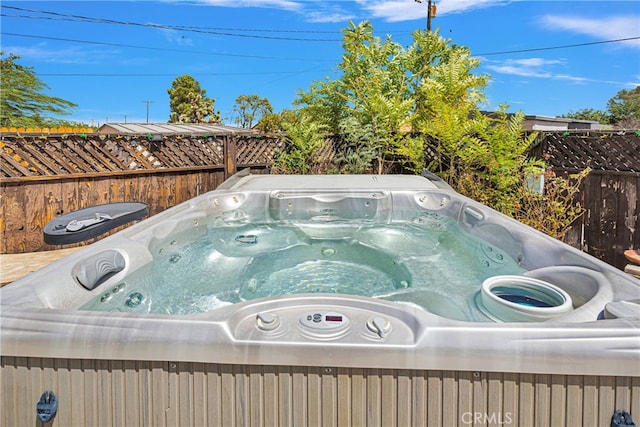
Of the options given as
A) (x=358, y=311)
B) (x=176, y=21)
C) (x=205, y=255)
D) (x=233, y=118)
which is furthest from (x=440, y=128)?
(x=233, y=118)

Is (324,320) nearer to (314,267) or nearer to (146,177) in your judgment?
(314,267)

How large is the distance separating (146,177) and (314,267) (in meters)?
3.55

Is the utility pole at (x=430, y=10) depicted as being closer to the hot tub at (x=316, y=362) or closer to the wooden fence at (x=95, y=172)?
the wooden fence at (x=95, y=172)

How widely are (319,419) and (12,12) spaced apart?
44.5 ft

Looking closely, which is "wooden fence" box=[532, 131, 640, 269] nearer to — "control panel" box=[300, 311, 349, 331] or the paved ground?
"control panel" box=[300, 311, 349, 331]

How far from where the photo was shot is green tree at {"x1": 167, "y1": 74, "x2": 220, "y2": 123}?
71.3 feet

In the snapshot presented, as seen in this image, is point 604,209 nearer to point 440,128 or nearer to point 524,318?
point 440,128

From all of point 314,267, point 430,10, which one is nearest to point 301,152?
point 314,267

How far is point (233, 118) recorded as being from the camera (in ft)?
89.9

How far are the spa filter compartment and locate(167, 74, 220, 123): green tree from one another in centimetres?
2156

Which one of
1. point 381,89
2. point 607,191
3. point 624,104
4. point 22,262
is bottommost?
point 22,262
